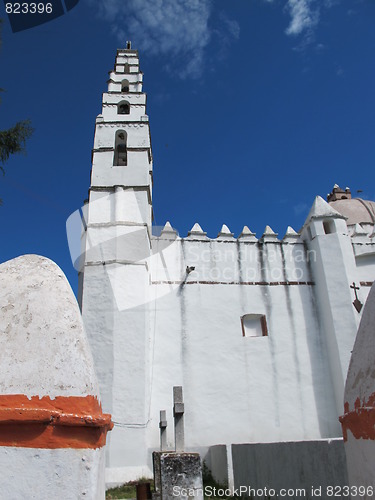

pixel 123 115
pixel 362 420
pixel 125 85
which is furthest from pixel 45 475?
pixel 125 85

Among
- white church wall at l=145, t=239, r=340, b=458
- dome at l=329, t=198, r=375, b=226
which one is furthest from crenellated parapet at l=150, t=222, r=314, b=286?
dome at l=329, t=198, r=375, b=226

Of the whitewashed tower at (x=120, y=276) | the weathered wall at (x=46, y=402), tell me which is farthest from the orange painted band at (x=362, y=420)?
the whitewashed tower at (x=120, y=276)

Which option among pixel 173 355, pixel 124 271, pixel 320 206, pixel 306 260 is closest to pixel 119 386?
pixel 173 355

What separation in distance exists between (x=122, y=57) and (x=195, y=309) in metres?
10.9

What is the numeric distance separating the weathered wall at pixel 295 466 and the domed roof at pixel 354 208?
11424 millimetres

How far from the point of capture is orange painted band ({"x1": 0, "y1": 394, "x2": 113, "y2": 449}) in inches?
86.6

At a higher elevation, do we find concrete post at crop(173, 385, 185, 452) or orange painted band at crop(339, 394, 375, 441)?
concrete post at crop(173, 385, 185, 452)

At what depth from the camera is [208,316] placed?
36.7 feet

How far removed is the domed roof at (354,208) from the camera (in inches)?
661

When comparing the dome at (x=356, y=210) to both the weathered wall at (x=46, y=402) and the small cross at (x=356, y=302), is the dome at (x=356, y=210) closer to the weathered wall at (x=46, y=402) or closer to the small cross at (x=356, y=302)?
the small cross at (x=356, y=302)

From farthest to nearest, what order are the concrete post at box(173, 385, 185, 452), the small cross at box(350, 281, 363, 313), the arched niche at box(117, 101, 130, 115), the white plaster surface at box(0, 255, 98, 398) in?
the arched niche at box(117, 101, 130, 115), the small cross at box(350, 281, 363, 313), the concrete post at box(173, 385, 185, 452), the white plaster surface at box(0, 255, 98, 398)

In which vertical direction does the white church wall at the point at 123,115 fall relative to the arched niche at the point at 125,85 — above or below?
below

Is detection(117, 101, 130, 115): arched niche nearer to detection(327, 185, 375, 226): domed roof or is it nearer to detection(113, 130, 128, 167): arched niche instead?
detection(113, 130, 128, 167): arched niche

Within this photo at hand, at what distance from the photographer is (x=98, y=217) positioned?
434 inches
